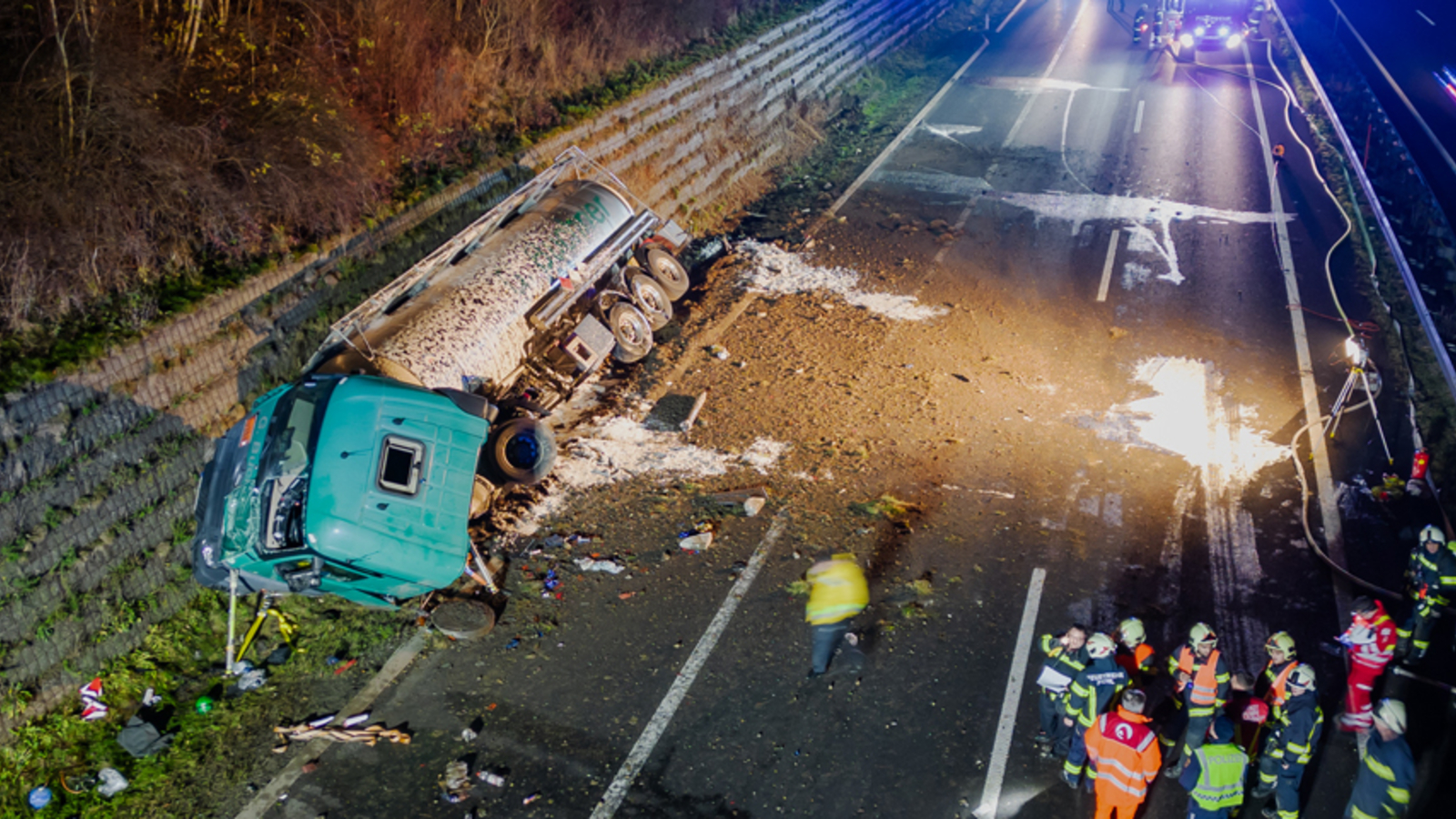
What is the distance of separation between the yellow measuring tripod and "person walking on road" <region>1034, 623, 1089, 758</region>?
6.57 m

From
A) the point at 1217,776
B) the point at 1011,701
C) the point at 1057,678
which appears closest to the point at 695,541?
the point at 1011,701

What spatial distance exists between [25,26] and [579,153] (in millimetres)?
6232

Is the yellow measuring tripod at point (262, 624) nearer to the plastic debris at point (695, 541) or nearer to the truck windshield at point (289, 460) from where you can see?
the truck windshield at point (289, 460)

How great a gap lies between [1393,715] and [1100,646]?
1.66 metres

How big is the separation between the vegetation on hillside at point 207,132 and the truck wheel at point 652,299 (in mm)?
3147

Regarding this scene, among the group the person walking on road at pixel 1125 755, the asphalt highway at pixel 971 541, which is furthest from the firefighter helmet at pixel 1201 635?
the asphalt highway at pixel 971 541

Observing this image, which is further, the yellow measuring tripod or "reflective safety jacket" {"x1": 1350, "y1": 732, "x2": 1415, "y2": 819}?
the yellow measuring tripod

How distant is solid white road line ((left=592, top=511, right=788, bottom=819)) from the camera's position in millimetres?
6607

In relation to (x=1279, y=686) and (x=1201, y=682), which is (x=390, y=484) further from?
(x=1279, y=686)

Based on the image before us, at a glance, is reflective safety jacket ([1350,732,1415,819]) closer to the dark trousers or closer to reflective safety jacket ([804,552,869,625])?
reflective safety jacket ([804,552,869,625])

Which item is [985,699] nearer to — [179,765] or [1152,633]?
[1152,633]

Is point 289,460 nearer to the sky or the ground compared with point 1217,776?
nearer to the ground

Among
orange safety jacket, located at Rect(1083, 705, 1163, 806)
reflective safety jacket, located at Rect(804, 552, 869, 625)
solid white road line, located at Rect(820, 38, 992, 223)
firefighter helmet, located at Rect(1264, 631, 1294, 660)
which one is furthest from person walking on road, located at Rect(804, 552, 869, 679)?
solid white road line, located at Rect(820, 38, 992, 223)

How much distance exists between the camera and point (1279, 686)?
20.9 ft
